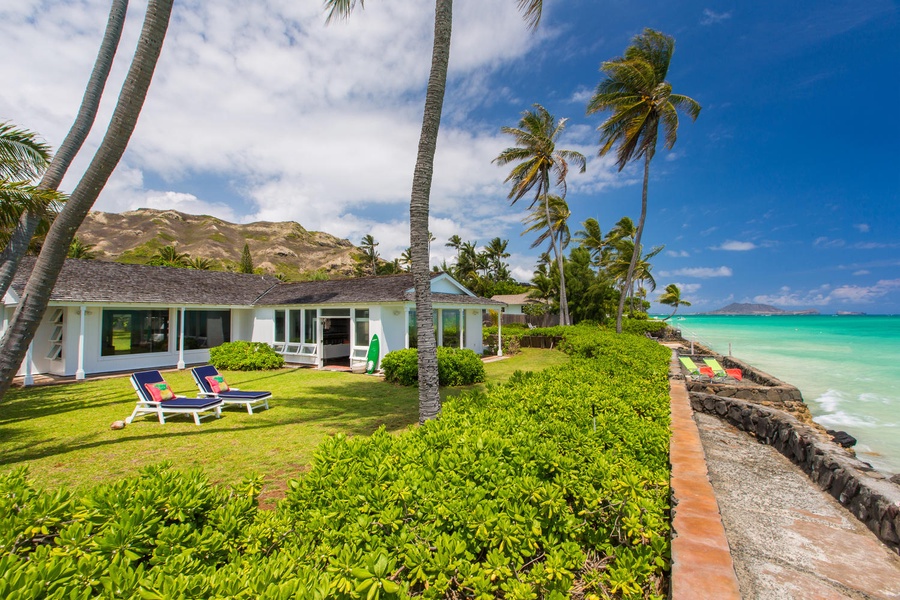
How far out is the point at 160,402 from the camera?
27.7ft

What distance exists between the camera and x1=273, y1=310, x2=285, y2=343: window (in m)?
19.0

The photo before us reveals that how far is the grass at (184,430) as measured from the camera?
19.5 feet

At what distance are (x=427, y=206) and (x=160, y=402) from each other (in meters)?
7.19

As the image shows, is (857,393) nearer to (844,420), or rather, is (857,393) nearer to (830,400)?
(830,400)

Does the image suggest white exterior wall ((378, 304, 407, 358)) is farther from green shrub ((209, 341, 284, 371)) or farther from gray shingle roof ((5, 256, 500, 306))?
green shrub ((209, 341, 284, 371))

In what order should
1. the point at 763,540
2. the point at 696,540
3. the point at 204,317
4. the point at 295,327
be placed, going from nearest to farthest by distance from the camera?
the point at 696,540 → the point at 763,540 → the point at 204,317 → the point at 295,327

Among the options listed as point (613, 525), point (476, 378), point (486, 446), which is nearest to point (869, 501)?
point (613, 525)

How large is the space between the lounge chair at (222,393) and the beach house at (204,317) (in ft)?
21.0

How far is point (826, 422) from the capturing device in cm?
1196

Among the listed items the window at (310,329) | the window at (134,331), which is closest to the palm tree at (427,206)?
the window at (310,329)

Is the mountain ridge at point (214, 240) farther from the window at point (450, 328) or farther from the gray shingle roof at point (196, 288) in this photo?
the window at point (450, 328)

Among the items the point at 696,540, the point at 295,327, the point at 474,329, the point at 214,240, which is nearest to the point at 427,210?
the point at 696,540

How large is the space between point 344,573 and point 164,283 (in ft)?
66.3

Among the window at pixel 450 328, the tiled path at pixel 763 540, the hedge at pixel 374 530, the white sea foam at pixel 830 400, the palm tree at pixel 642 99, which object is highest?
the palm tree at pixel 642 99
